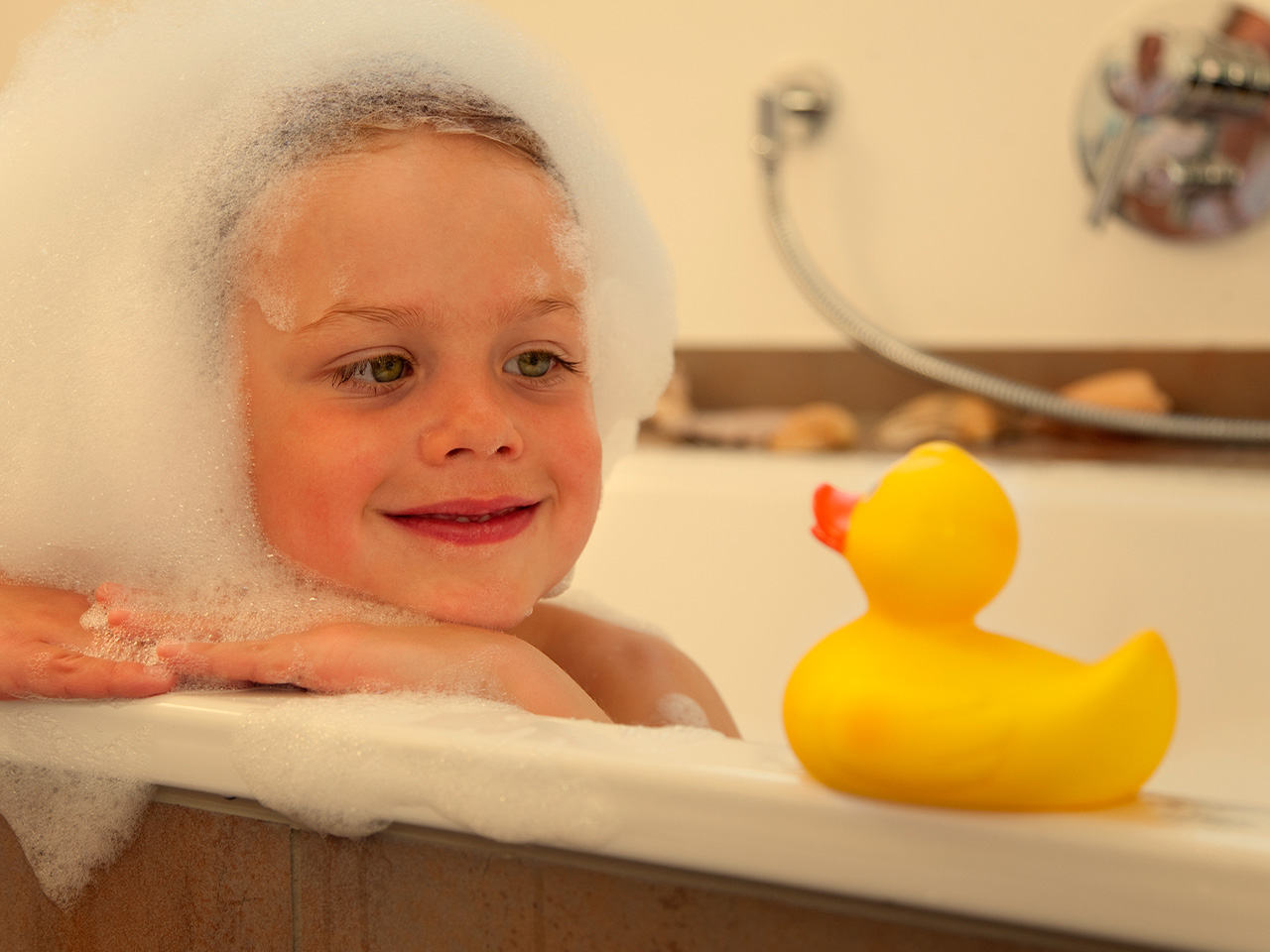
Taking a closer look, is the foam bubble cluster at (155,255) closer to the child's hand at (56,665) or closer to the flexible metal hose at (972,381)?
the child's hand at (56,665)

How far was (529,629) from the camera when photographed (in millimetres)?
767

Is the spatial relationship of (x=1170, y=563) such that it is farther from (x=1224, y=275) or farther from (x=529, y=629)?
(x=529, y=629)

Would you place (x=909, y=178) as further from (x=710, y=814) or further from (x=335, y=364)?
(x=710, y=814)

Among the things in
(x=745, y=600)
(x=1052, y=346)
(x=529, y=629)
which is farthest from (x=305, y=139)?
(x=1052, y=346)

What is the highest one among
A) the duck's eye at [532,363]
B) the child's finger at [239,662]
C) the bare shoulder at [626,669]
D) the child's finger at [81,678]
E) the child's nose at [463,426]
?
the duck's eye at [532,363]

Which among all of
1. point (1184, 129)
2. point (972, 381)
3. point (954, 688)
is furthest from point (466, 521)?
point (1184, 129)

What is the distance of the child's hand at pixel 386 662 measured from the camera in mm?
537

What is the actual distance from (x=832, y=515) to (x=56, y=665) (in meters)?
0.34

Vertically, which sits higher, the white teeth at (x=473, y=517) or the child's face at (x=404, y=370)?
the child's face at (x=404, y=370)

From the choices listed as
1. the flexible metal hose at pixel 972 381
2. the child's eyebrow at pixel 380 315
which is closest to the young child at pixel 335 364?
the child's eyebrow at pixel 380 315

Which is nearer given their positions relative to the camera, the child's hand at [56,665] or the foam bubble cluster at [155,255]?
the child's hand at [56,665]

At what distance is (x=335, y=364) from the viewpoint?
594mm

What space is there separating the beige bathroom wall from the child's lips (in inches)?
42.9

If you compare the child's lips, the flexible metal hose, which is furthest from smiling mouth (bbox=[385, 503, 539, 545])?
the flexible metal hose
